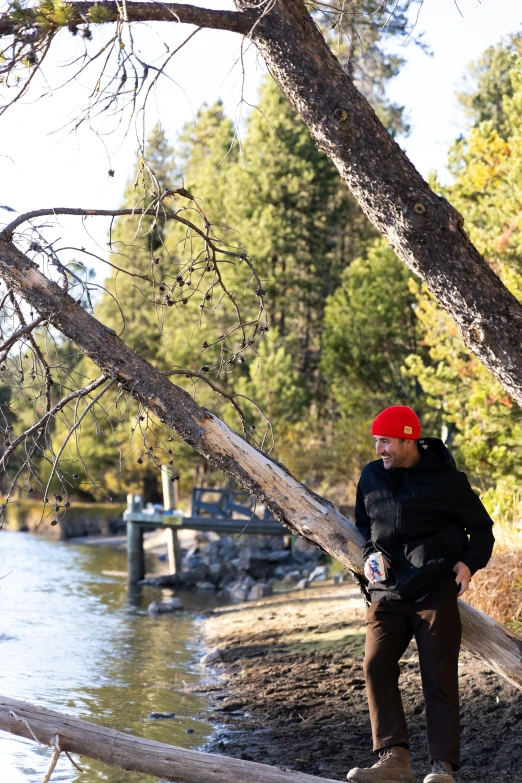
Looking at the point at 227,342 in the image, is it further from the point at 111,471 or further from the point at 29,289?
the point at 29,289

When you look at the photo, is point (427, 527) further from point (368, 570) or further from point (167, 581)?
point (167, 581)

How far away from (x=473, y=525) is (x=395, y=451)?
21.3 inches

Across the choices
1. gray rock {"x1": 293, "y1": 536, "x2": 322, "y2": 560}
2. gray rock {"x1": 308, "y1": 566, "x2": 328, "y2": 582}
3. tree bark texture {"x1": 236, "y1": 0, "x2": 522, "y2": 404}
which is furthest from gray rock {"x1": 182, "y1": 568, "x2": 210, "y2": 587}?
tree bark texture {"x1": 236, "y1": 0, "x2": 522, "y2": 404}

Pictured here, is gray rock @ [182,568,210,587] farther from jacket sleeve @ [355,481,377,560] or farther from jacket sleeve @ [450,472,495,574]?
jacket sleeve @ [450,472,495,574]

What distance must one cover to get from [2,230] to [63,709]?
458 centimetres

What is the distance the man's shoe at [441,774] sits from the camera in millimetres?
4430

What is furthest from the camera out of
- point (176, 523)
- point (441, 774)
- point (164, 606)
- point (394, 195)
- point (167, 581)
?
point (167, 581)

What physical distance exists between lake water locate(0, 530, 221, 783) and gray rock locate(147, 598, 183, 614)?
248mm

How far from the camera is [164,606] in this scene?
14680mm

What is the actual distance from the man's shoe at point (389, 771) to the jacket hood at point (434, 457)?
1423 mm

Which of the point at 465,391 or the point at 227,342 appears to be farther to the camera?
the point at 227,342

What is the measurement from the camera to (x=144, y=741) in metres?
4.34

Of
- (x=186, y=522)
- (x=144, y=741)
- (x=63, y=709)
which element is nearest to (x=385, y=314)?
(x=186, y=522)

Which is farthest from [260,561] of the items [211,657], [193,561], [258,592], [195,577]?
[211,657]
